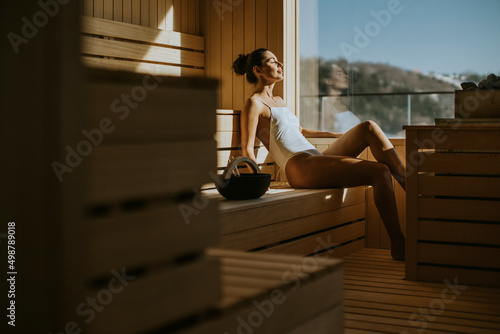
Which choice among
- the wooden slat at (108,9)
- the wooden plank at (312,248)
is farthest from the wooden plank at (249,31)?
the wooden plank at (312,248)

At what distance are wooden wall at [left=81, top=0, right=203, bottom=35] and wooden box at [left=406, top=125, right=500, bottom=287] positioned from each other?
2.20 metres

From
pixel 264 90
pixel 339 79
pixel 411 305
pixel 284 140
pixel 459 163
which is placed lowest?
pixel 411 305

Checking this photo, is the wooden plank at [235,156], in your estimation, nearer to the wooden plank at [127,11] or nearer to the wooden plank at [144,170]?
the wooden plank at [127,11]

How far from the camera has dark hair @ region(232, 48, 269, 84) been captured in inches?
152

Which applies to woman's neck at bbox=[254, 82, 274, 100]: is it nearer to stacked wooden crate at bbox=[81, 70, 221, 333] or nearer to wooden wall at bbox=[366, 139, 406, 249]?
wooden wall at bbox=[366, 139, 406, 249]

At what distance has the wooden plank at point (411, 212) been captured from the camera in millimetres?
2961

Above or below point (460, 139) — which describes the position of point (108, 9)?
A: above

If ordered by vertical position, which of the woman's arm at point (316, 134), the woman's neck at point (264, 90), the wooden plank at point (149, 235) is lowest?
the wooden plank at point (149, 235)

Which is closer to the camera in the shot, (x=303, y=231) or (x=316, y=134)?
(x=303, y=231)

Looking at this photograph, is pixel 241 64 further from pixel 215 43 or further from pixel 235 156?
pixel 235 156

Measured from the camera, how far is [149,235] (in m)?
1.02

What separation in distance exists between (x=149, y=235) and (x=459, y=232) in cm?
226

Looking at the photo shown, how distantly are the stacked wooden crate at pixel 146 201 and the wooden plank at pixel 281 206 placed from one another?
1.44m

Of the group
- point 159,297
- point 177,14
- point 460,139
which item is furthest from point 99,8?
point 159,297
